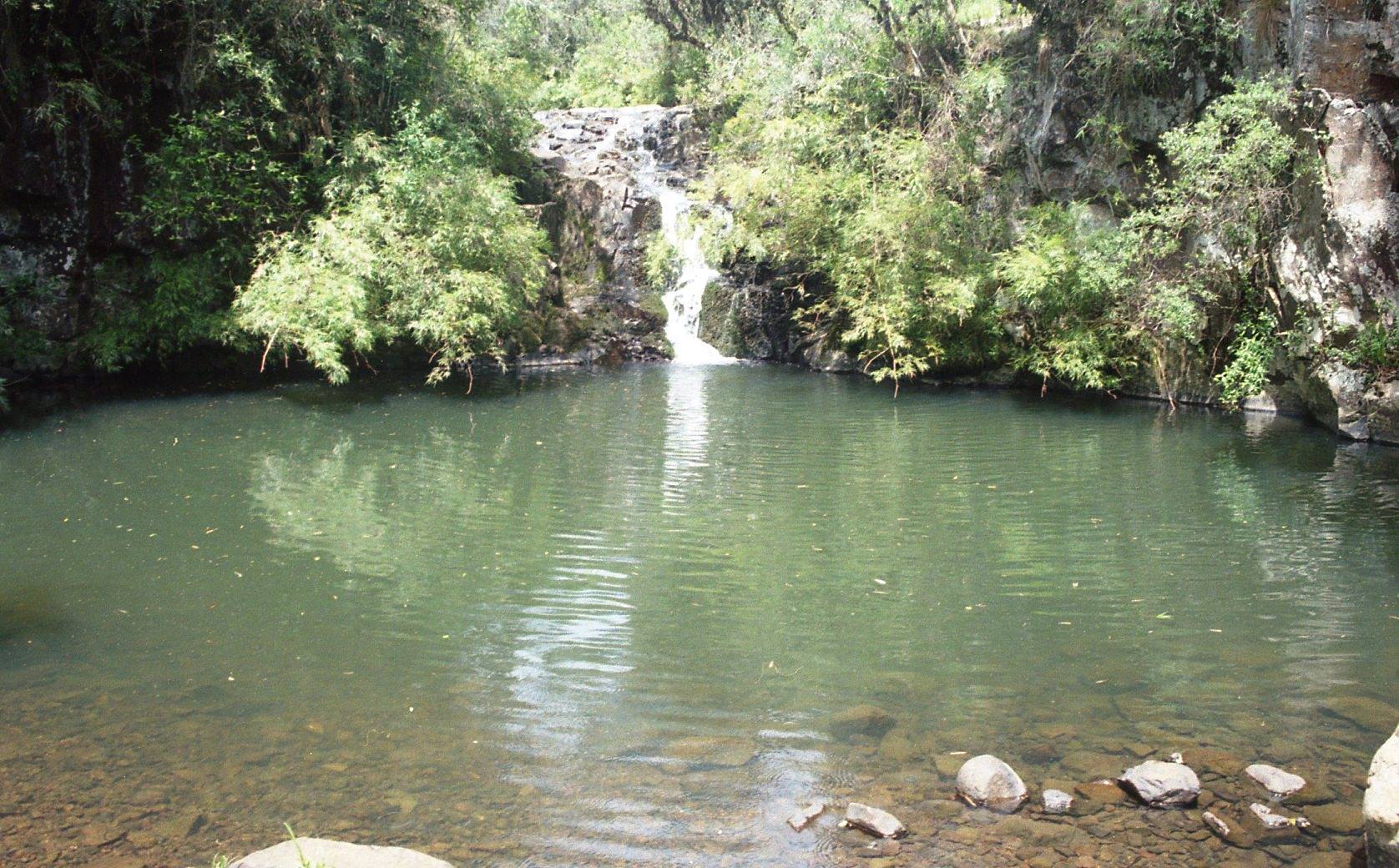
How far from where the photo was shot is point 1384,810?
3855 mm

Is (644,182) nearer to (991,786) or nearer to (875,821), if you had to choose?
(991,786)

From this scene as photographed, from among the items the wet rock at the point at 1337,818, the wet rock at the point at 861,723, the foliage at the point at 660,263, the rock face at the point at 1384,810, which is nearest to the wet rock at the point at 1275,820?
the wet rock at the point at 1337,818

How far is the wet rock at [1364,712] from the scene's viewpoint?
227 inches

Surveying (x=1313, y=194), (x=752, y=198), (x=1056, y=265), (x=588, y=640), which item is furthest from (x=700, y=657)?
(x=752, y=198)

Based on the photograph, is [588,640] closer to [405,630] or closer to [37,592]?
[405,630]

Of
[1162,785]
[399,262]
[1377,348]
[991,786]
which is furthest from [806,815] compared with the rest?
[399,262]

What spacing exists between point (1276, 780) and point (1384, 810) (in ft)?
4.22

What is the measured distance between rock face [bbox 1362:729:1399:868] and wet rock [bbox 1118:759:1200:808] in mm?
960

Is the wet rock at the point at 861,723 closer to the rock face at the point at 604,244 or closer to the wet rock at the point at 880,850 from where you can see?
the wet rock at the point at 880,850

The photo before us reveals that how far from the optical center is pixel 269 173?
18938mm

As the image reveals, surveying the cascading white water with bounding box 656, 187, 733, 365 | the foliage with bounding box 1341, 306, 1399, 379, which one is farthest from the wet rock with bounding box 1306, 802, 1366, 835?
A: the cascading white water with bounding box 656, 187, 733, 365

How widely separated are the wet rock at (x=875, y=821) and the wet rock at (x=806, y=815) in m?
0.14

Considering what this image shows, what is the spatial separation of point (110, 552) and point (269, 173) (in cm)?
1194

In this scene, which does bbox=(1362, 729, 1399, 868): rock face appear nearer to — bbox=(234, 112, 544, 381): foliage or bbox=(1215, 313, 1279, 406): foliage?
bbox=(1215, 313, 1279, 406): foliage
